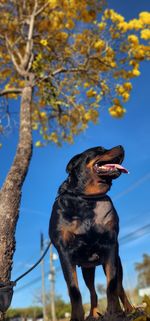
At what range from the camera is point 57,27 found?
36.2ft

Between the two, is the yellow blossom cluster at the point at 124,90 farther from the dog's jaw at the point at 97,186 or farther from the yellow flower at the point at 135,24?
the dog's jaw at the point at 97,186

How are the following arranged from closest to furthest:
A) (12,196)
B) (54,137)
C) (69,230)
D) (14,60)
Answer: (69,230)
(12,196)
(14,60)
(54,137)

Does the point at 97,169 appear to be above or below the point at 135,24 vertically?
below

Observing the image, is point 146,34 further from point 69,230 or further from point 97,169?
point 69,230

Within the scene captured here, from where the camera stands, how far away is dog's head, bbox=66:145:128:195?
111 inches

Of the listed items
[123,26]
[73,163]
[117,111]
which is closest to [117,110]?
[117,111]

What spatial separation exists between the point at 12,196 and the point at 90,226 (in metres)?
3.22

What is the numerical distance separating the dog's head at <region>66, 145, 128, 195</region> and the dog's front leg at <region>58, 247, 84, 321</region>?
19.5 inches

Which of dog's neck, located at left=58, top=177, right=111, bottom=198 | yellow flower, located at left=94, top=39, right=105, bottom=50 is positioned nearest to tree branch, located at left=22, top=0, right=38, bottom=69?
yellow flower, located at left=94, top=39, right=105, bottom=50

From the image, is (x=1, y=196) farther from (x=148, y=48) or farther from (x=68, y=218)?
(x=148, y=48)

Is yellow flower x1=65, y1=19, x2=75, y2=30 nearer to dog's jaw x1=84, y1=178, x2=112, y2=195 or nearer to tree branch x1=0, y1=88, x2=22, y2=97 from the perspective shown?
tree branch x1=0, y1=88, x2=22, y2=97

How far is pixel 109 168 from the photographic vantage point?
9.32 feet

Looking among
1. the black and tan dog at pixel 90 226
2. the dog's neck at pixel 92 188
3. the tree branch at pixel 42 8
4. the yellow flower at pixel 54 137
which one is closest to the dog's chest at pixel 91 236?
the black and tan dog at pixel 90 226

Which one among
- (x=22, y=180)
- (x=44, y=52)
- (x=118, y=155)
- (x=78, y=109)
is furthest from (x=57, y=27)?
(x=118, y=155)
